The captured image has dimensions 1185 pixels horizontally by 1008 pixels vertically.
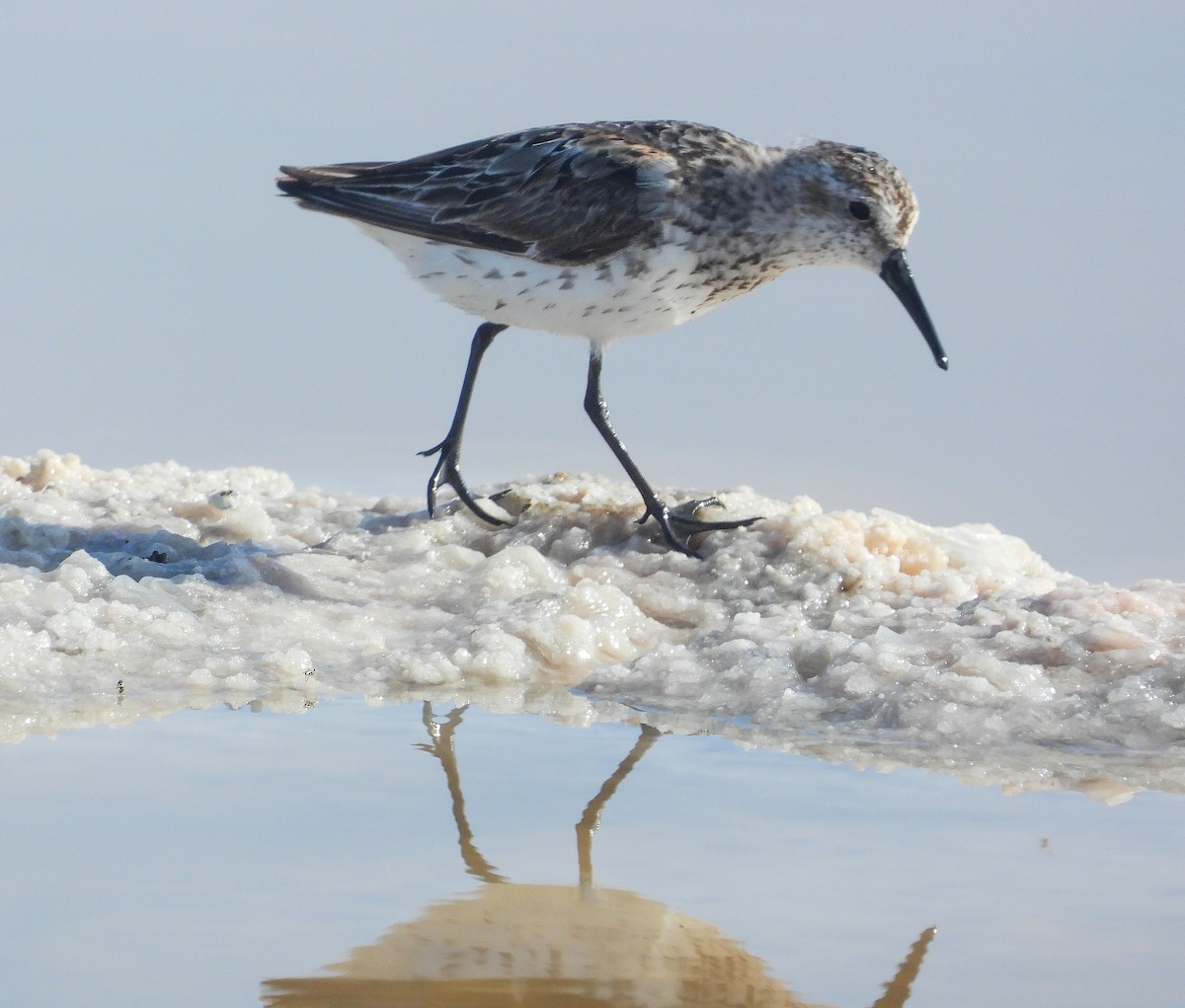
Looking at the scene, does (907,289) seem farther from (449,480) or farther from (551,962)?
(551,962)

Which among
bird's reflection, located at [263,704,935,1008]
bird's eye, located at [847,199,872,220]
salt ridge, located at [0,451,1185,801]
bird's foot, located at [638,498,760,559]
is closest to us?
bird's reflection, located at [263,704,935,1008]

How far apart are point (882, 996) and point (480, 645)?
2575 millimetres

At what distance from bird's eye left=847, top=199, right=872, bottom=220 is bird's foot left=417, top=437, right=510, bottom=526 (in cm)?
210

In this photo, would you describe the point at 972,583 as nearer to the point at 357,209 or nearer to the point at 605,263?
the point at 605,263

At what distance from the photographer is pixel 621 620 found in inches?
203

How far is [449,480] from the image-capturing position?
21.6 ft

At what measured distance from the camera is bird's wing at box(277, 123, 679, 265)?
19.8 feet

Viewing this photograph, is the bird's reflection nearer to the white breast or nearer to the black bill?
the white breast

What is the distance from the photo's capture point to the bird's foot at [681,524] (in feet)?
19.4

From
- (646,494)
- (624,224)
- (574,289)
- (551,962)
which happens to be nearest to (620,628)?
(646,494)

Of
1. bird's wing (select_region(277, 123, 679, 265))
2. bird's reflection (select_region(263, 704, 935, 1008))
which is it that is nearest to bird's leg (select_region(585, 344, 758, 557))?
bird's wing (select_region(277, 123, 679, 265))

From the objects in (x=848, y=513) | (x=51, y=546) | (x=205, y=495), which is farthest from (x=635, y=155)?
(x=51, y=546)

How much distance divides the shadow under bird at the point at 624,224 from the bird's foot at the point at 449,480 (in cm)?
2

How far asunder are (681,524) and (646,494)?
209 mm
